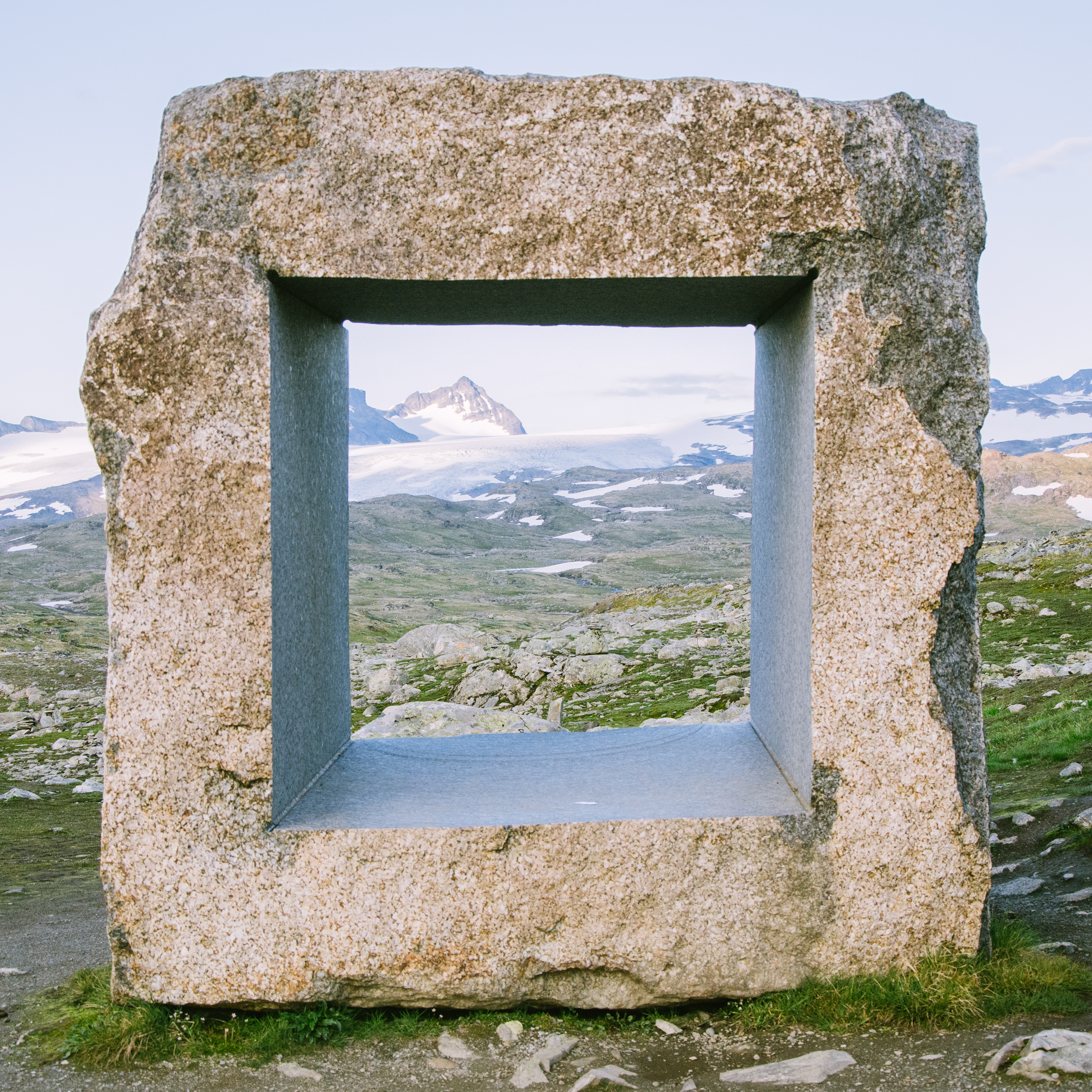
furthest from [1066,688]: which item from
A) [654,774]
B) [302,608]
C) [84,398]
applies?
[84,398]

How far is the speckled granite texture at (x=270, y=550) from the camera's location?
4426 millimetres

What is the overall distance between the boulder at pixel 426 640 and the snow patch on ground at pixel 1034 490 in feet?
605

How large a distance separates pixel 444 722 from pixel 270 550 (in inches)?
350

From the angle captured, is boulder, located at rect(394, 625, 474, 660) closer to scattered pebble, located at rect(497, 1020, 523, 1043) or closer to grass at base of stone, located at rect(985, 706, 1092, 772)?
grass at base of stone, located at rect(985, 706, 1092, 772)

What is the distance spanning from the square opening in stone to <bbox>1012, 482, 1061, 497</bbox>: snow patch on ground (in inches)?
7988

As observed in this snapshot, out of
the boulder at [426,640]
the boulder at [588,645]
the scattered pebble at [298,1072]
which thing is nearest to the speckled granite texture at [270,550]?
the scattered pebble at [298,1072]

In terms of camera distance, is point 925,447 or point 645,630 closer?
point 925,447

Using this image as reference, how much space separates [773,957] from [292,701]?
8.86ft

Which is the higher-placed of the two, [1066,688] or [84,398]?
[84,398]

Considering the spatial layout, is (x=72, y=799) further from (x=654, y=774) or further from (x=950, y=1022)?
(x=950, y=1022)

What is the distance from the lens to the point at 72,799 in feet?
41.4

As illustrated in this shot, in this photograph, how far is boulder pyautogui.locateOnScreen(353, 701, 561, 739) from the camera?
12281 millimetres

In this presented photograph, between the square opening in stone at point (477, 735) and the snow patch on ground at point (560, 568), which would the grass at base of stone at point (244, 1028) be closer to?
the square opening in stone at point (477, 735)

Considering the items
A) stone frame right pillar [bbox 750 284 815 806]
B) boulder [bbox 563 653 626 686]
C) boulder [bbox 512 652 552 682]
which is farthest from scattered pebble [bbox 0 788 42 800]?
stone frame right pillar [bbox 750 284 815 806]
